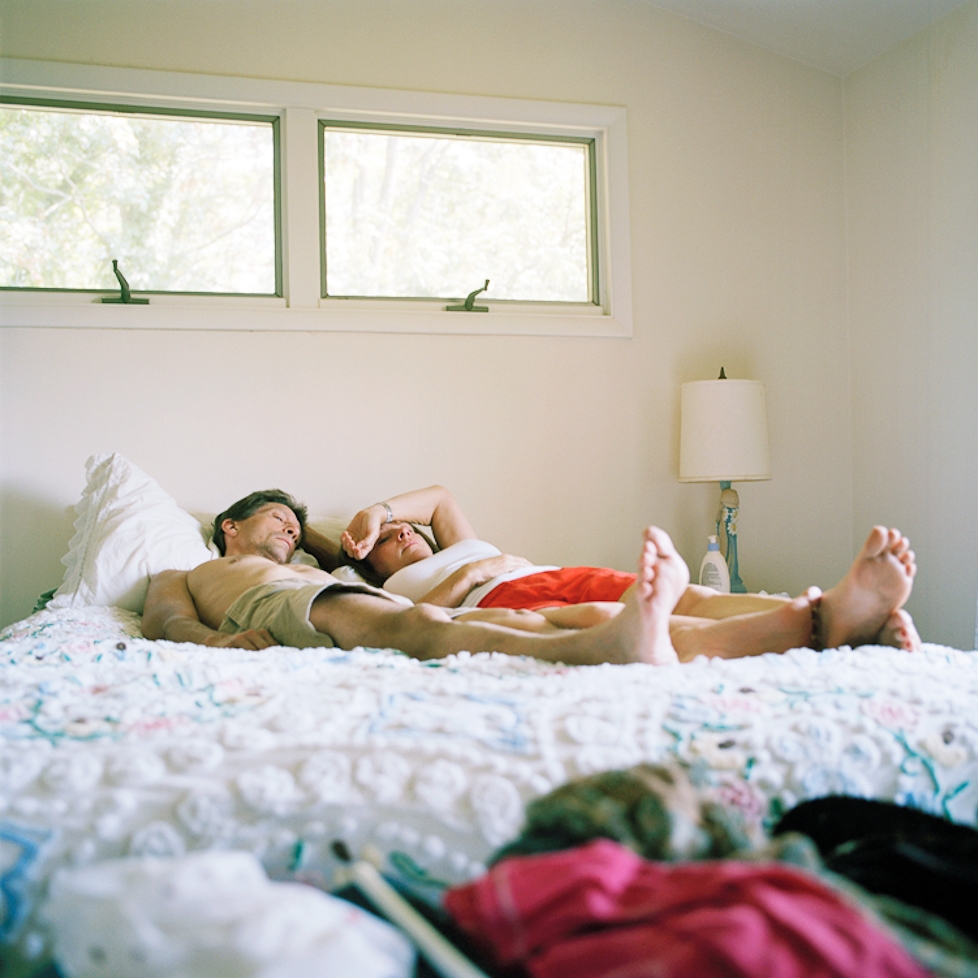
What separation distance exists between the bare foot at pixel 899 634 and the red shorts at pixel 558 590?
25.0 inches

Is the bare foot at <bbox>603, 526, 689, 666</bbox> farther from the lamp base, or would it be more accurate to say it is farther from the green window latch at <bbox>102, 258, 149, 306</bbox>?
the green window latch at <bbox>102, 258, 149, 306</bbox>

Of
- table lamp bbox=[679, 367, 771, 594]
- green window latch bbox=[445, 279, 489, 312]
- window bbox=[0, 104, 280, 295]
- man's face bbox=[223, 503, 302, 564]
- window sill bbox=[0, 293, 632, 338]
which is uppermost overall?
window bbox=[0, 104, 280, 295]

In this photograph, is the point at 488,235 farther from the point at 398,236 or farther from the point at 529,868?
the point at 529,868

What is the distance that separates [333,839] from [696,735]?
40cm

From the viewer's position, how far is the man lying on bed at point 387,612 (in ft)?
4.58

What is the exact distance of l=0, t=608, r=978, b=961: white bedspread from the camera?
2.58ft

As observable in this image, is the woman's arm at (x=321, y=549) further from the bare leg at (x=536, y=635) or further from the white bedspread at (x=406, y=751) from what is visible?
the white bedspread at (x=406, y=751)

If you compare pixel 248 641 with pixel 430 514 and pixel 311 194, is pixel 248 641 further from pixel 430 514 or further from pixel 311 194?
pixel 311 194

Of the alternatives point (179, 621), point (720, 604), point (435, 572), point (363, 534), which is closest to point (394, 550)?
point (363, 534)

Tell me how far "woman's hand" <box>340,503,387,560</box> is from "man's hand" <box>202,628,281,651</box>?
23.5 inches

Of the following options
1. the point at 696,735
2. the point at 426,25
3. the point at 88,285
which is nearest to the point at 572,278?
the point at 426,25

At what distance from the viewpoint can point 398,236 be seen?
10.3ft

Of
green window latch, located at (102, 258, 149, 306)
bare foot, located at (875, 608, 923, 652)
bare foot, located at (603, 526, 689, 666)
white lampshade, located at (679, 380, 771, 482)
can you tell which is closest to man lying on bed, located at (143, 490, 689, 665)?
bare foot, located at (603, 526, 689, 666)

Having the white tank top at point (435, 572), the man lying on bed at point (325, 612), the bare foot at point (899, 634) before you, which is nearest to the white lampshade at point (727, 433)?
the white tank top at point (435, 572)
